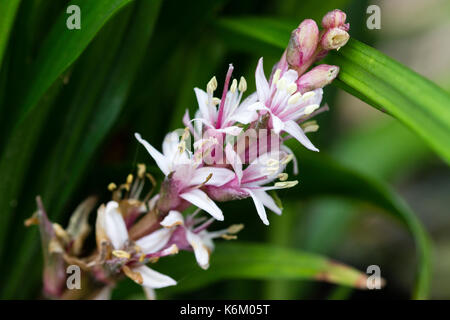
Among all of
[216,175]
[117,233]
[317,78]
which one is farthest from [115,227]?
[317,78]

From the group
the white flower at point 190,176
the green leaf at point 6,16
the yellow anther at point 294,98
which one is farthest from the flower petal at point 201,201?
the green leaf at point 6,16

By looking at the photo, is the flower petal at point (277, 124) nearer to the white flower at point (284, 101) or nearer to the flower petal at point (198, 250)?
the white flower at point (284, 101)

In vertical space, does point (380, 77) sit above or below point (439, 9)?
below

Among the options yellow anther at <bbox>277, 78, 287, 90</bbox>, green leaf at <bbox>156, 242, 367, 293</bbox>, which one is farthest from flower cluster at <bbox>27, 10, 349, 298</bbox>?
green leaf at <bbox>156, 242, 367, 293</bbox>

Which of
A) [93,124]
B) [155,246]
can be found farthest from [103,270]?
[93,124]

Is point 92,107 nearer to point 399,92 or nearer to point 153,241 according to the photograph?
point 153,241

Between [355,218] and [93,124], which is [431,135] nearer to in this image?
[93,124]
